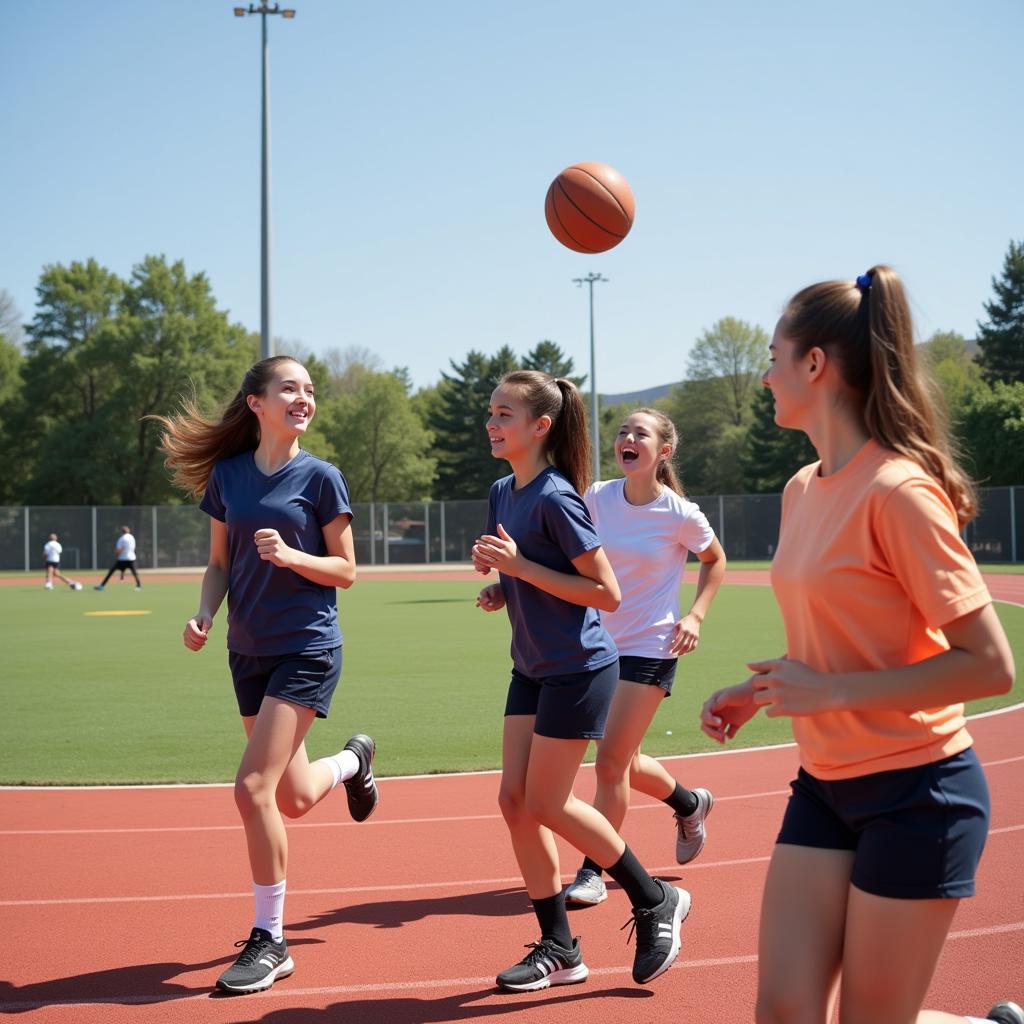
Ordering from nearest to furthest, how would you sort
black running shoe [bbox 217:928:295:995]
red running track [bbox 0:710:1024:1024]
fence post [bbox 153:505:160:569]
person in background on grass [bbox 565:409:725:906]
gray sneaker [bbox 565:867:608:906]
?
red running track [bbox 0:710:1024:1024]
black running shoe [bbox 217:928:295:995]
gray sneaker [bbox 565:867:608:906]
person in background on grass [bbox 565:409:725:906]
fence post [bbox 153:505:160:569]

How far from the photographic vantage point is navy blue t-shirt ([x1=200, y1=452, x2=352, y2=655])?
16.2 ft

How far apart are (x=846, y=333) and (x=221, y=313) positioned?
7236cm

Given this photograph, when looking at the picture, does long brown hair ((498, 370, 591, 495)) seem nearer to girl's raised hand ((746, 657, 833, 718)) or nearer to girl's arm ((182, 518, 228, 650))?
girl's arm ((182, 518, 228, 650))

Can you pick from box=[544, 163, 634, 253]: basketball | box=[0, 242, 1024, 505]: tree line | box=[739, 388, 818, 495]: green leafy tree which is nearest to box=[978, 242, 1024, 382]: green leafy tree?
box=[0, 242, 1024, 505]: tree line

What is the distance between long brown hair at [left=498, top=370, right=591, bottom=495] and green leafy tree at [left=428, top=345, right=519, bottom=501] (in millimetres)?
69799

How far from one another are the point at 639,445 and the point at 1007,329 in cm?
6989

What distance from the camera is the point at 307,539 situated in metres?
5.07

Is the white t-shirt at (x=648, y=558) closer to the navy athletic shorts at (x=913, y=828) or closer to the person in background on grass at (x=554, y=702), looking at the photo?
the person in background on grass at (x=554, y=702)

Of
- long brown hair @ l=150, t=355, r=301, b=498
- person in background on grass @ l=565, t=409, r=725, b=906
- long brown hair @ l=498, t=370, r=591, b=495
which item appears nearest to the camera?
long brown hair @ l=498, t=370, r=591, b=495

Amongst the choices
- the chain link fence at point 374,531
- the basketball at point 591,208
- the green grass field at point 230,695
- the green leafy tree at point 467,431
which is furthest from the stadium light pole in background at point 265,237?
the green leafy tree at point 467,431

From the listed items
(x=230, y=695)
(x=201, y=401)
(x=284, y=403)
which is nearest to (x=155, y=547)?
(x=201, y=401)

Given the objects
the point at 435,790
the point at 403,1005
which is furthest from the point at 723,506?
the point at 403,1005

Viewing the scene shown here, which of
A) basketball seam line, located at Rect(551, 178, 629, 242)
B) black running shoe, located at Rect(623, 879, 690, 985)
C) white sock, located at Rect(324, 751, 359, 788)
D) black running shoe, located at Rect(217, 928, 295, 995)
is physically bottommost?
black running shoe, located at Rect(217, 928, 295, 995)

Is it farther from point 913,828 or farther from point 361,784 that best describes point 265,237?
point 913,828
